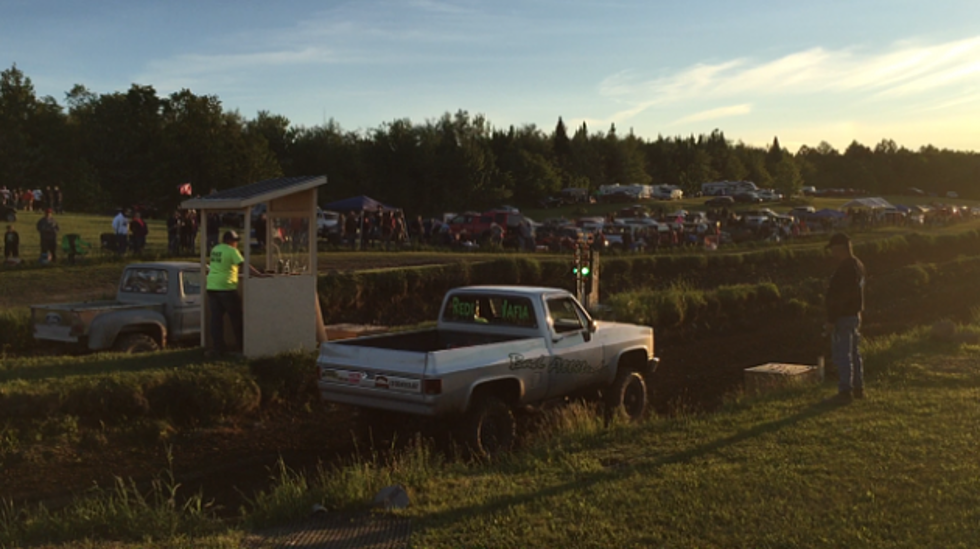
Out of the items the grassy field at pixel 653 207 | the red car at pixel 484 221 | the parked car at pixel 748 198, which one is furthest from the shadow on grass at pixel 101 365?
the parked car at pixel 748 198

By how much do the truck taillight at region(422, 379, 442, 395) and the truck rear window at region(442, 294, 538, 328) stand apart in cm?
200

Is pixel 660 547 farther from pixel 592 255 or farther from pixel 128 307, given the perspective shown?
pixel 592 255

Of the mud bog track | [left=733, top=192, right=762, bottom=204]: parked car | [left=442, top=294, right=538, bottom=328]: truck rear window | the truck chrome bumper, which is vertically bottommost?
the mud bog track

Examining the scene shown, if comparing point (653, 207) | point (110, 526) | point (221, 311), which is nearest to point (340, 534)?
point (110, 526)

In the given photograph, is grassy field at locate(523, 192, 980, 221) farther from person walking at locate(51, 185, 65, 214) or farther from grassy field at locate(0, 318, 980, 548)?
grassy field at locate(0, 318, 980, 548)

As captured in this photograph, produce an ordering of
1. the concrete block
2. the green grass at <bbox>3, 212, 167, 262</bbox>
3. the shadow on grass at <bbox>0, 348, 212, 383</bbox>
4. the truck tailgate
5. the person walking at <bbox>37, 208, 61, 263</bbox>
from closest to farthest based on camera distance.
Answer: the truck tailgate, the shadow on grass at <bbox>0, 348, 212, 383</bbox>, the concrete block, the person walking at <bbox>37, 208, 61, 263</bbox>, the green grass at <bbox>3, 212, 167, 262</bbox>

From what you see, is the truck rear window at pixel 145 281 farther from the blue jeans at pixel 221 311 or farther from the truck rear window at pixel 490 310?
the truck rear window at pixel 490 310

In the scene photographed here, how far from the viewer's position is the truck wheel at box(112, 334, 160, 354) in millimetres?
14227

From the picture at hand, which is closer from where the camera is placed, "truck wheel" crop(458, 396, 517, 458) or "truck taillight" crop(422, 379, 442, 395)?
"truck taillight" crop(422, 379, 442, 395)

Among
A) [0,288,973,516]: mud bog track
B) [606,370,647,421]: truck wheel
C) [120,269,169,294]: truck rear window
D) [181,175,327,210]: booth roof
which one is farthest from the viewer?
[120,269,169,294]: truck rear window

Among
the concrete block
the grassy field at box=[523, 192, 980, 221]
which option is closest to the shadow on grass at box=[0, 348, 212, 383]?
the concrete block

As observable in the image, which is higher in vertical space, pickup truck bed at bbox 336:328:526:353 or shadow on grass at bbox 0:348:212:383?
pickup truck bed at bbox 336:328:526:353

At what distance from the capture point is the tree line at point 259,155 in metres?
65.5

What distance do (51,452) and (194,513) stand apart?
3.96m
